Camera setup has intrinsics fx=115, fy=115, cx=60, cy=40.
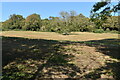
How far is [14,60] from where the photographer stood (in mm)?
4727

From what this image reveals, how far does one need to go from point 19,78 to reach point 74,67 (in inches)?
78.7

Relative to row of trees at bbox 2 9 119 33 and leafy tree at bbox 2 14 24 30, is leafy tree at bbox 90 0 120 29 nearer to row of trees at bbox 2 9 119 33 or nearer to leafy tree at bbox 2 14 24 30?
row of trees at bbox 2 9 119 33

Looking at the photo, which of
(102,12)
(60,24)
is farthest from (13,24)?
(102,12)

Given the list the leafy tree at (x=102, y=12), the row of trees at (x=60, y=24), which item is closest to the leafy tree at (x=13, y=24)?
the row of trees at (x=60, y=24)

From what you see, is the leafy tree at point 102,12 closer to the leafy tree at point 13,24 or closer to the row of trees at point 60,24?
the row of trees at point 60,24

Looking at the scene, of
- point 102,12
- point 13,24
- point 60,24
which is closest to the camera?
point 102,12

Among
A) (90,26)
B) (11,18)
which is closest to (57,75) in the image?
(90,26)

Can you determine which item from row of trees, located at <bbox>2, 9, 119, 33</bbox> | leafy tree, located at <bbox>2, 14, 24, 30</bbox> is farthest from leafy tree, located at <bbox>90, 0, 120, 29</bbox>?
leafy tree, located at <bbox>2, 14, 24, 30</bbox>

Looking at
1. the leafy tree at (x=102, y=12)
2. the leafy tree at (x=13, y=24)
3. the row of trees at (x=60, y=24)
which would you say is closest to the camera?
the leafy tree at (x=102, y=12)

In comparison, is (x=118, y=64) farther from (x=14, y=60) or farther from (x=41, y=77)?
(x=14, y=60)

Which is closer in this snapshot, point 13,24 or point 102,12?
point 102,12

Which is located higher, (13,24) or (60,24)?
(13,24)

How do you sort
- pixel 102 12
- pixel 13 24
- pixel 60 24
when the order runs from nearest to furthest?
pixel 102 12, pixel 60 24, pixel 13 24

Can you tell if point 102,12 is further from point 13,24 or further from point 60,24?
point 13,24
